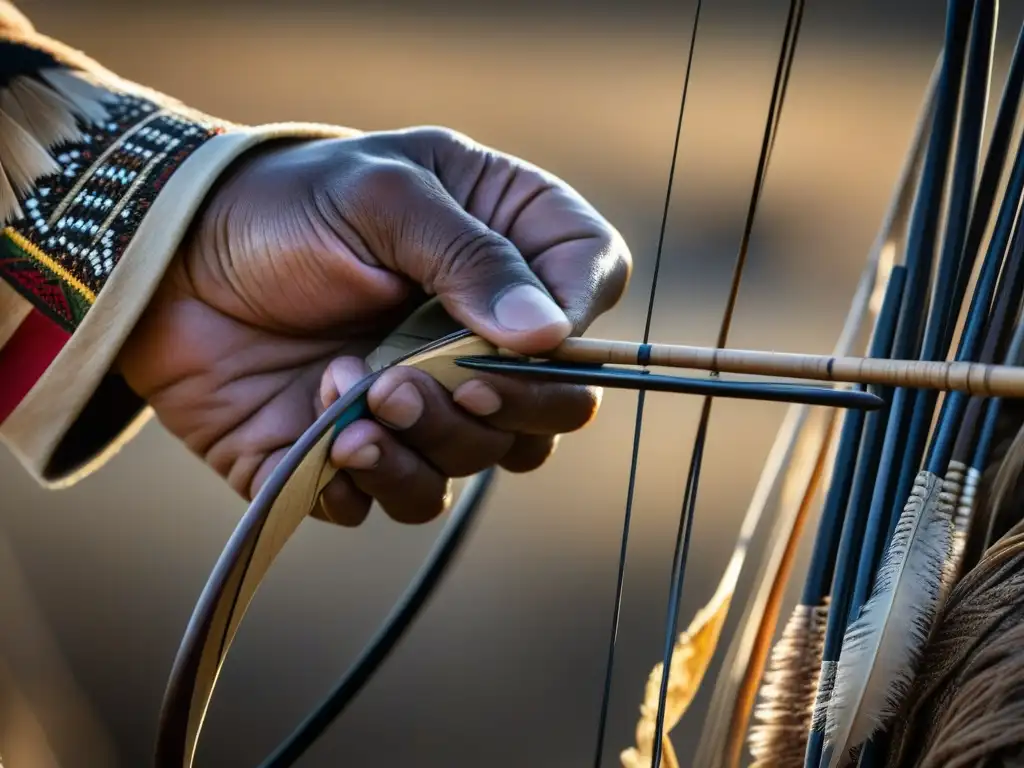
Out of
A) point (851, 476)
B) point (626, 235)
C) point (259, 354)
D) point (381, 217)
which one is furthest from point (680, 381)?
point (626, 235)

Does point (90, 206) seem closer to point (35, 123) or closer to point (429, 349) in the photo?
point (35, 123)

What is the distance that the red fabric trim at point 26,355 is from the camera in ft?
1.82

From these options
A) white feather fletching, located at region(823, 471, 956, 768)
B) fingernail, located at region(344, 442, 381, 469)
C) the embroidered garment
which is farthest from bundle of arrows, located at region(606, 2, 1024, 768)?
the embroidered garment

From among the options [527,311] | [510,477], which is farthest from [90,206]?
[510,477]

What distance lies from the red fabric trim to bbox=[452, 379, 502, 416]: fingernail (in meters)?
0.22

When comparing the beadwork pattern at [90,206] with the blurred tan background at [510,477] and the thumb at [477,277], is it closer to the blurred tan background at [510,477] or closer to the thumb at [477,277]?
the thumb at [477,277]

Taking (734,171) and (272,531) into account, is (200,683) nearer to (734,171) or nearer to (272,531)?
(272,531)

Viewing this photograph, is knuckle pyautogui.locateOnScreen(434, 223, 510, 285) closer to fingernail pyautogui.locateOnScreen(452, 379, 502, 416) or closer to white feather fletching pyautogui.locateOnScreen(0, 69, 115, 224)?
fingernail pyautogui.locateOnScreen(452, 379, 502, 416)

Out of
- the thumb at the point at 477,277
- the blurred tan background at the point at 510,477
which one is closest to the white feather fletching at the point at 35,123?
the thumb at the point at 477,277

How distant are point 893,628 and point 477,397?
23 centimetres

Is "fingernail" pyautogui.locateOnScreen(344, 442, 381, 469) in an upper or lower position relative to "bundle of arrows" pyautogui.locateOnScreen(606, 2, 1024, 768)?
lower

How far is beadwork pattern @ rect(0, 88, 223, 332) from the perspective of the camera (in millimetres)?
534

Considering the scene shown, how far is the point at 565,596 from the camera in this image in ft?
4.43

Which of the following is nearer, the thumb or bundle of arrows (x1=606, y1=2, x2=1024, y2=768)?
bundle of arrows (x1=606, y1=2, x2=1024, y2=768)
